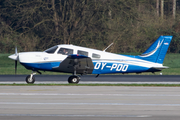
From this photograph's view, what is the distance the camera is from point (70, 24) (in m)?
32.6

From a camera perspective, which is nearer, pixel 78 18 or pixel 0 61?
pixel 0 61

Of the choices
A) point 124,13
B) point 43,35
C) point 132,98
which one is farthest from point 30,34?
point 132,98

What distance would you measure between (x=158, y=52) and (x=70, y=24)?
635 inches

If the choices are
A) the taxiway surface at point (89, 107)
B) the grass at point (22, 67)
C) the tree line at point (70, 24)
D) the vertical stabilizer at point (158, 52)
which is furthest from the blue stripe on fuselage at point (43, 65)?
the tree line at point (70, 24)

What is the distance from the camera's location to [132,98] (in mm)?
11008

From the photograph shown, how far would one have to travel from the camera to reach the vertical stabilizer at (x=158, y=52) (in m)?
17.9

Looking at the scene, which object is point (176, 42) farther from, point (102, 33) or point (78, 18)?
point (78, 18)

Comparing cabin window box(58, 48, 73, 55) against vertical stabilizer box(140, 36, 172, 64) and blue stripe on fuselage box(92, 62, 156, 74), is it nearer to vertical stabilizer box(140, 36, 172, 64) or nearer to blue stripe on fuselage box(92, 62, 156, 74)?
blue stripe on fuselage box(92, 62, 156, 74)

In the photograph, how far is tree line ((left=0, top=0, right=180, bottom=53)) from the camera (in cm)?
3250

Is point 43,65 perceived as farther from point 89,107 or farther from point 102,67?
point 89,107

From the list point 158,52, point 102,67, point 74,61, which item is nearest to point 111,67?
point 102,67

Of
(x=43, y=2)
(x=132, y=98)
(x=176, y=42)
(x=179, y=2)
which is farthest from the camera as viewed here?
(x=179, y=2)

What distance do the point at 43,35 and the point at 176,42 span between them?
50.9 feet

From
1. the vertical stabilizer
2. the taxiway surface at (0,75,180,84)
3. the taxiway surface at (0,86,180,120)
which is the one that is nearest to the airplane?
the vertical stabilizer
